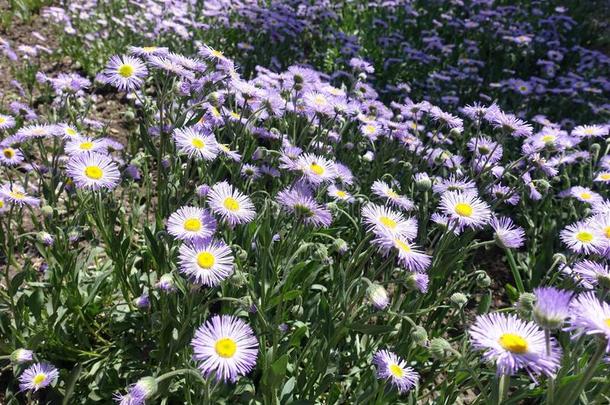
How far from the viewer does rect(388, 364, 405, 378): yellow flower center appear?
1972 mm

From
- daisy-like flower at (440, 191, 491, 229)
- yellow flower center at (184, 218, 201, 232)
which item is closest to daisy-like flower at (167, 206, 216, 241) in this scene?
yellow flower center at (184, 218, 201, 232)

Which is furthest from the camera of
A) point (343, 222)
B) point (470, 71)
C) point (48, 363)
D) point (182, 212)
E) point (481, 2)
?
point (481, 2)

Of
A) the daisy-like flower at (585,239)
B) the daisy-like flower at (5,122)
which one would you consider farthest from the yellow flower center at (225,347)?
the daisy-like flower at (5,122)

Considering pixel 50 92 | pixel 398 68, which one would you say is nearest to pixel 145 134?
pixel 50 92

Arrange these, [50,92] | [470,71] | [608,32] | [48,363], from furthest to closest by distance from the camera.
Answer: [608,32] < [470,71] < [50,92] < [48,363]

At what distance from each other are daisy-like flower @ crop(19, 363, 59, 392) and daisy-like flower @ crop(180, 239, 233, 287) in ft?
2.54

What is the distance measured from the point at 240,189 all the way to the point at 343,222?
0.69m

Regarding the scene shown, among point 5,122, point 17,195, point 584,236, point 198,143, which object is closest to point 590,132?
point 584,236

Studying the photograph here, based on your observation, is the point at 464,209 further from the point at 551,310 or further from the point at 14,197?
the point at 14,197

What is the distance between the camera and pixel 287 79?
3627 mm

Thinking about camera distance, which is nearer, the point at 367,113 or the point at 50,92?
the point at 367,113

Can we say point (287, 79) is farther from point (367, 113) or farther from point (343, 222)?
point (343, 222)

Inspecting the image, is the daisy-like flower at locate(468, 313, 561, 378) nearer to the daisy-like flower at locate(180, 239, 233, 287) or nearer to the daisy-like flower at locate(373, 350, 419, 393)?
the daisy-like flower at locate(373, 350, 419, 393)

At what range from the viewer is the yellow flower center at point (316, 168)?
7.36 ft
